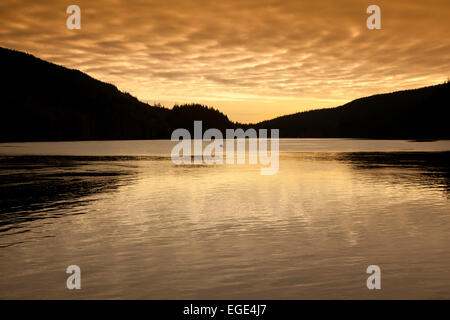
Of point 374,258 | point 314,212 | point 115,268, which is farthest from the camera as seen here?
point 314,212

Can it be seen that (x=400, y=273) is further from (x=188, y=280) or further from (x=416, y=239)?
(x=188, y=280)

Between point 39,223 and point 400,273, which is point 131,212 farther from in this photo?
point 400,273

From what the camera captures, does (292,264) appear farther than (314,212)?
No

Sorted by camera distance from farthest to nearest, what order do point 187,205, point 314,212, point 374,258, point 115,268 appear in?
point 187,205 → point 314,212 → point 374,258 → point 115,268

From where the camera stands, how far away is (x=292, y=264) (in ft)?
46.2

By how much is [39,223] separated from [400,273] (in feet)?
51.3

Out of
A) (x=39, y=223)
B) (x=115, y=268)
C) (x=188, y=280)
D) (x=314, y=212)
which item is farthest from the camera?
(x=314, y=212)
